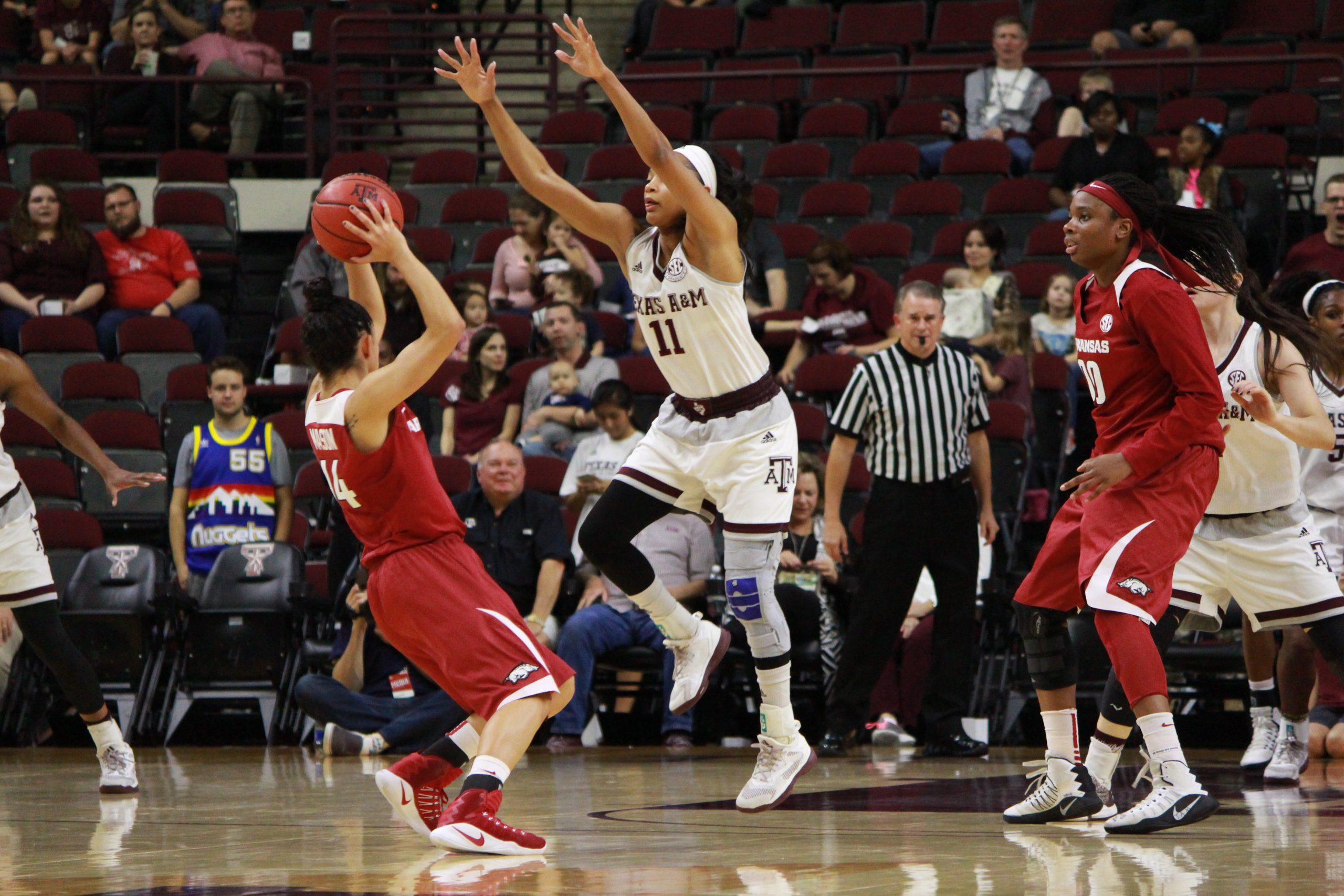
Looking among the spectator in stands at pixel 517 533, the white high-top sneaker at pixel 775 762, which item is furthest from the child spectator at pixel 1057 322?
the white high-top sneaker at pixel 775 762

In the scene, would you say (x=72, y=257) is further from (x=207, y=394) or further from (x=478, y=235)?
(x=478, y=235)

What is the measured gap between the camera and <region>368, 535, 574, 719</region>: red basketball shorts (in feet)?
15.0

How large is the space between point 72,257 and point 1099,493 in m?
9.41

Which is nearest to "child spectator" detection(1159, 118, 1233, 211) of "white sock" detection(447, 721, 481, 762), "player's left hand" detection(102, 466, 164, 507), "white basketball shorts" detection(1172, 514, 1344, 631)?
"white basketball shorts" detection(1172, 514, 1344, 631)

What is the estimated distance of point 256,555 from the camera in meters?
9.16

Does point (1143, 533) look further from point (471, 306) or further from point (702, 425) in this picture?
point (471, 306)

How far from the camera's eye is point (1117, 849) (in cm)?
433

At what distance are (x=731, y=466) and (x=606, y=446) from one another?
13.6 feet

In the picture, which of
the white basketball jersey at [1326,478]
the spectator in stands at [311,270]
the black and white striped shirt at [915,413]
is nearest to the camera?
the white basketball jersey at [1326,478]

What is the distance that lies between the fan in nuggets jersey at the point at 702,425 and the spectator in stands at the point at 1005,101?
7944mm

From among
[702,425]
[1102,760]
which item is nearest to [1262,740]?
[1102,760]

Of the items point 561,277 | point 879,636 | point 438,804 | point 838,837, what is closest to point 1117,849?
point 838,837

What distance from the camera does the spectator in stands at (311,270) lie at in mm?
11891

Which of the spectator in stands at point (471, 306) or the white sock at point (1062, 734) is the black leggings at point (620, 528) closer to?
the white sock at point (1062, 734)
